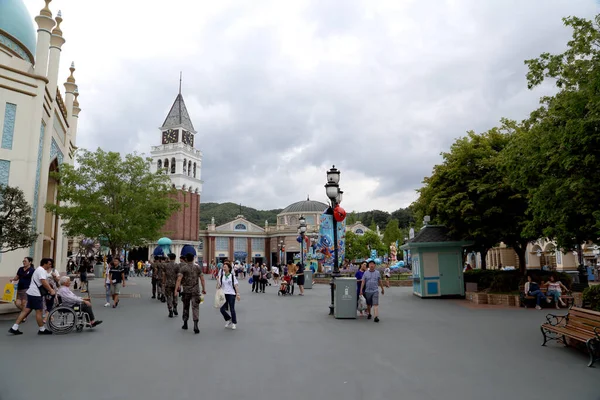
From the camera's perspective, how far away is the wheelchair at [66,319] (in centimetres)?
907

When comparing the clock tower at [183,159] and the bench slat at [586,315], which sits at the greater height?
the clock tower at [183,159]

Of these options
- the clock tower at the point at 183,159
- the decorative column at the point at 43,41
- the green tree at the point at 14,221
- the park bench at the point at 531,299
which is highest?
the clock tower at the point at 183,159

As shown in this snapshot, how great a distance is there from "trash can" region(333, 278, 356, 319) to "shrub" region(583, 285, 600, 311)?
212 inches

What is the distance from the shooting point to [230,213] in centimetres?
9838

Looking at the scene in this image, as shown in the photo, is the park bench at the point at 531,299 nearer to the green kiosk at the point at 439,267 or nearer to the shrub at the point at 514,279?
the shrub at the point at 514,279

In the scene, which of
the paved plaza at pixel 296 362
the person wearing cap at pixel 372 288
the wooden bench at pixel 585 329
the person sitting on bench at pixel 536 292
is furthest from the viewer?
the person sitting on bench at pixel 536 292

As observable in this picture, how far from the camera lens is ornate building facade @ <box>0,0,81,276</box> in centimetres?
1500

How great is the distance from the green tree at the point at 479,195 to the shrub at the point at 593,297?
6272mm

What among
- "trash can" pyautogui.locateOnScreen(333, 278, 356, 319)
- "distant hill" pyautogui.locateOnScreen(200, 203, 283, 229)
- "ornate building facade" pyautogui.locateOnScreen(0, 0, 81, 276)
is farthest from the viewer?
"distant hill" pyautogui.locateOnScreen(200, 203, 283, 229)

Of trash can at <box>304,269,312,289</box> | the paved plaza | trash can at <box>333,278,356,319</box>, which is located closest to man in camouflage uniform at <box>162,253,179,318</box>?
the paved plaza

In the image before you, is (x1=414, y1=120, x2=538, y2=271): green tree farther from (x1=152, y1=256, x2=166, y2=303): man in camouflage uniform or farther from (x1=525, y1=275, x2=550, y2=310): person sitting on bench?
(x1=152, y1=256, x2=166, y2=303): man in camouflage uniform

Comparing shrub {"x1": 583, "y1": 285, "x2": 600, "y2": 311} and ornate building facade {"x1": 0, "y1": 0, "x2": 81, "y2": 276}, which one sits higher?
ornate building facade {"x1": 0, "y1": 0, "x2": 81, "y2": 276}

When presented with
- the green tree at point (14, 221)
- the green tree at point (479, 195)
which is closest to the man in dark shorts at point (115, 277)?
the green tree at point (14, 221)

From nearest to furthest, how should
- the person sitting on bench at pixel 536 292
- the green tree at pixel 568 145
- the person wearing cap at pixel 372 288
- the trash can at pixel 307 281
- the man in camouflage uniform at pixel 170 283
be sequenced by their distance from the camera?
1. the green tree at pixel 568 145
2. the person wearing cap at pixel 372 288
3. the man in camouflage uniform at pixel 170 283
4. the person sitting on bench at pixel 536 292
5. the trash can at pixel 307 281
